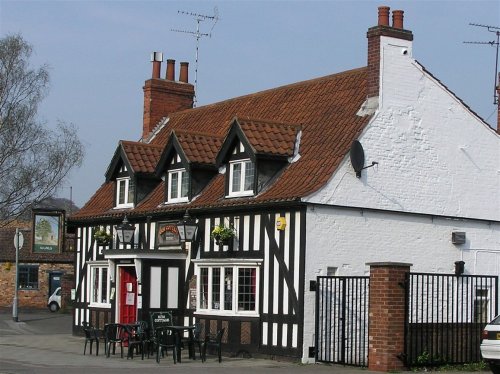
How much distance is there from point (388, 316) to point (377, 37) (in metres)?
7.71

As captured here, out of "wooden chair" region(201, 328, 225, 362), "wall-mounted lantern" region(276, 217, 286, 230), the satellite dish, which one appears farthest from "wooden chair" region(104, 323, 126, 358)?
the satellite dish

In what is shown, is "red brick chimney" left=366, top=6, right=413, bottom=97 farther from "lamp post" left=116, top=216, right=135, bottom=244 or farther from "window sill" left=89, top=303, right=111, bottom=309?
"window sill" left=89, top=303, right=111, bottom=309

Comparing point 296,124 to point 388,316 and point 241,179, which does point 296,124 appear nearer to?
point 241,179

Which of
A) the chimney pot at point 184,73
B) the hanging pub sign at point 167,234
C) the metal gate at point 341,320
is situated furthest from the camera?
the chimney pot at point 184,73

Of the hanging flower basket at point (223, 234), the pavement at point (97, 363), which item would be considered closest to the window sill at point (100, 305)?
the pavement at point (97, 363)

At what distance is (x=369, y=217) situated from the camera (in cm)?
2339

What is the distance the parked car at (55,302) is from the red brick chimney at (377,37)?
3164 cm

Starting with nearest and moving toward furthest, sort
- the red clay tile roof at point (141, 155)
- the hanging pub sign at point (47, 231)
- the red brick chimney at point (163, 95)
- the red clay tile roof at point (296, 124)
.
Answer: the red clay tile roof at point (296, 124) → the red clay tile roof at point (141, 155) → the hanging pub sign at point (47, 231) → the red brick chimney at point (163, 95)

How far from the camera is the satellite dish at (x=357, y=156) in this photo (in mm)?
22875

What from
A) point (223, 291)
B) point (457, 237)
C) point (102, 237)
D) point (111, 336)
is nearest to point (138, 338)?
point (111, 336)

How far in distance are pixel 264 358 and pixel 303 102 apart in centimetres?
770

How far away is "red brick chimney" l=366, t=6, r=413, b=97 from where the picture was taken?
24.2 m

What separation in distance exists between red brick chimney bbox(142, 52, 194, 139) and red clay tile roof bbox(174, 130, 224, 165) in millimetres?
7372

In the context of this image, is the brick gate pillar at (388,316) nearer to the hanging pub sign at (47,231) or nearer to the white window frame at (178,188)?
the white window frame at (178,188)
